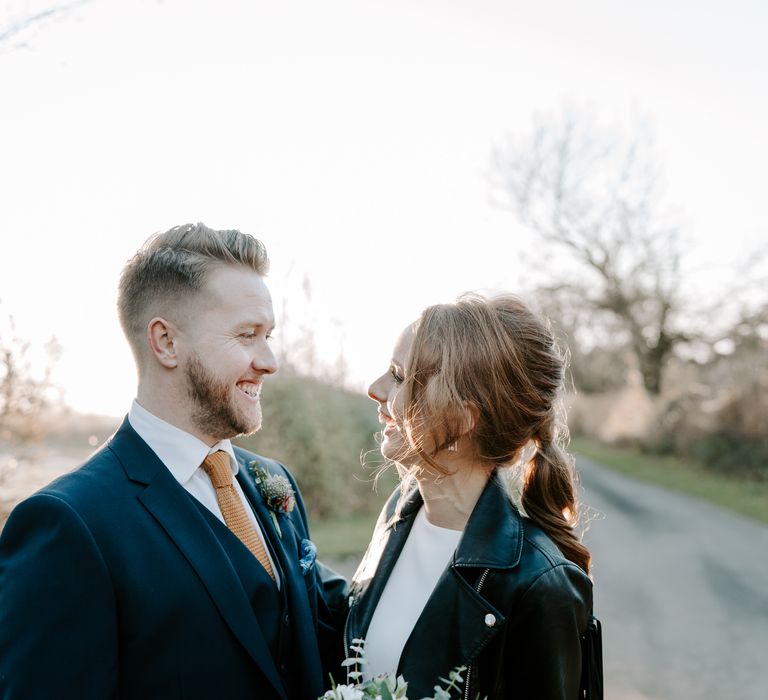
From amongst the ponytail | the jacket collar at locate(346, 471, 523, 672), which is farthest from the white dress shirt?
the ponytail

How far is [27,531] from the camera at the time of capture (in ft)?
7.47

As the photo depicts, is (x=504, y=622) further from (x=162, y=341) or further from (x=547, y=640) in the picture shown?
(x=162, y=341)

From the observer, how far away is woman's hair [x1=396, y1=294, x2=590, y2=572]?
284cm

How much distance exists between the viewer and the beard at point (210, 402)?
2688mm

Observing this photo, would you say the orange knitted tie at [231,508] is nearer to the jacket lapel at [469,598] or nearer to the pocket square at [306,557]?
the pocket square at [306,557]

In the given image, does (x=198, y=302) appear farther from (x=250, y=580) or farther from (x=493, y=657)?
(x=493, y=657)

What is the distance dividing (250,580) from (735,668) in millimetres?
5840

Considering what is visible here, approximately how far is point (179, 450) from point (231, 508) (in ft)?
0.96

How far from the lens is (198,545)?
8.17 feet

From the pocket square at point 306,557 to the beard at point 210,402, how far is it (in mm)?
661

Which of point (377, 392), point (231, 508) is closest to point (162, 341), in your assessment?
point (231, 508)

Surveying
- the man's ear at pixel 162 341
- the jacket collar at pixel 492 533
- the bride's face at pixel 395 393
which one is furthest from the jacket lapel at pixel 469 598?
the man's ear at pixel 162 341

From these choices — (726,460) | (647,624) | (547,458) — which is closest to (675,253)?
(726,460)

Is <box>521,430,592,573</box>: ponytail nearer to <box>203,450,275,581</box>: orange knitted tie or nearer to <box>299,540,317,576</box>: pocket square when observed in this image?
<box>299,540,317,576</box>: pocket square
